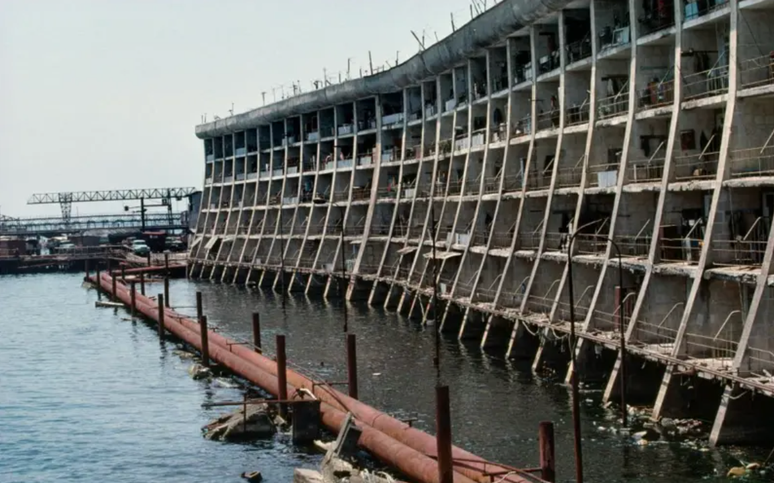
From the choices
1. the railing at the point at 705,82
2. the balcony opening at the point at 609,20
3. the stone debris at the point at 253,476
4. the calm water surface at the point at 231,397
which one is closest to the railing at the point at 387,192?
the calm water surface at the point at 231,397

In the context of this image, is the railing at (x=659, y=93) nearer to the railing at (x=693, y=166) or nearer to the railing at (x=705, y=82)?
the railing at (x=705, y=82)

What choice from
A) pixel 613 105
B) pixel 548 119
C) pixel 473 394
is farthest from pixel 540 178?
pixel 473 394

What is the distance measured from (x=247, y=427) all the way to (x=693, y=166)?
2721 centimetres

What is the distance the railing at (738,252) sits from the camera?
49.6 metres

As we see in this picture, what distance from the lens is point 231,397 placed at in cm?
6488

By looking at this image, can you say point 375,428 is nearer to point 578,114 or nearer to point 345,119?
point 578,114

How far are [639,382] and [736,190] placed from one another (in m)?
11.3

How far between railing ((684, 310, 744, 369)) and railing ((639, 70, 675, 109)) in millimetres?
13747

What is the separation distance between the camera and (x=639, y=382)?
5472 cm

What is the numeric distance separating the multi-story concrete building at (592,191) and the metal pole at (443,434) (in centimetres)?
1353

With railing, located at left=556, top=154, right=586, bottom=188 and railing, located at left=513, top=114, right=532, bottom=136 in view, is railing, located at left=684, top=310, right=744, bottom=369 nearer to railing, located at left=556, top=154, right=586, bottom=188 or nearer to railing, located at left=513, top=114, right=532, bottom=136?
railing, located at left=556, top=154, right=586, bottom=188

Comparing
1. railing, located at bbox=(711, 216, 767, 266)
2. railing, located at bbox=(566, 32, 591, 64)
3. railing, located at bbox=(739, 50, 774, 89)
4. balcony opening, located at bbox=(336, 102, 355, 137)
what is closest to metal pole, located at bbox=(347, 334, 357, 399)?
railing, located at bbox=(711, 216, 767, 266)

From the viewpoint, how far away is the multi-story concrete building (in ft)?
164

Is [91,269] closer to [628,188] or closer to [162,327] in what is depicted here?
[162,327]
